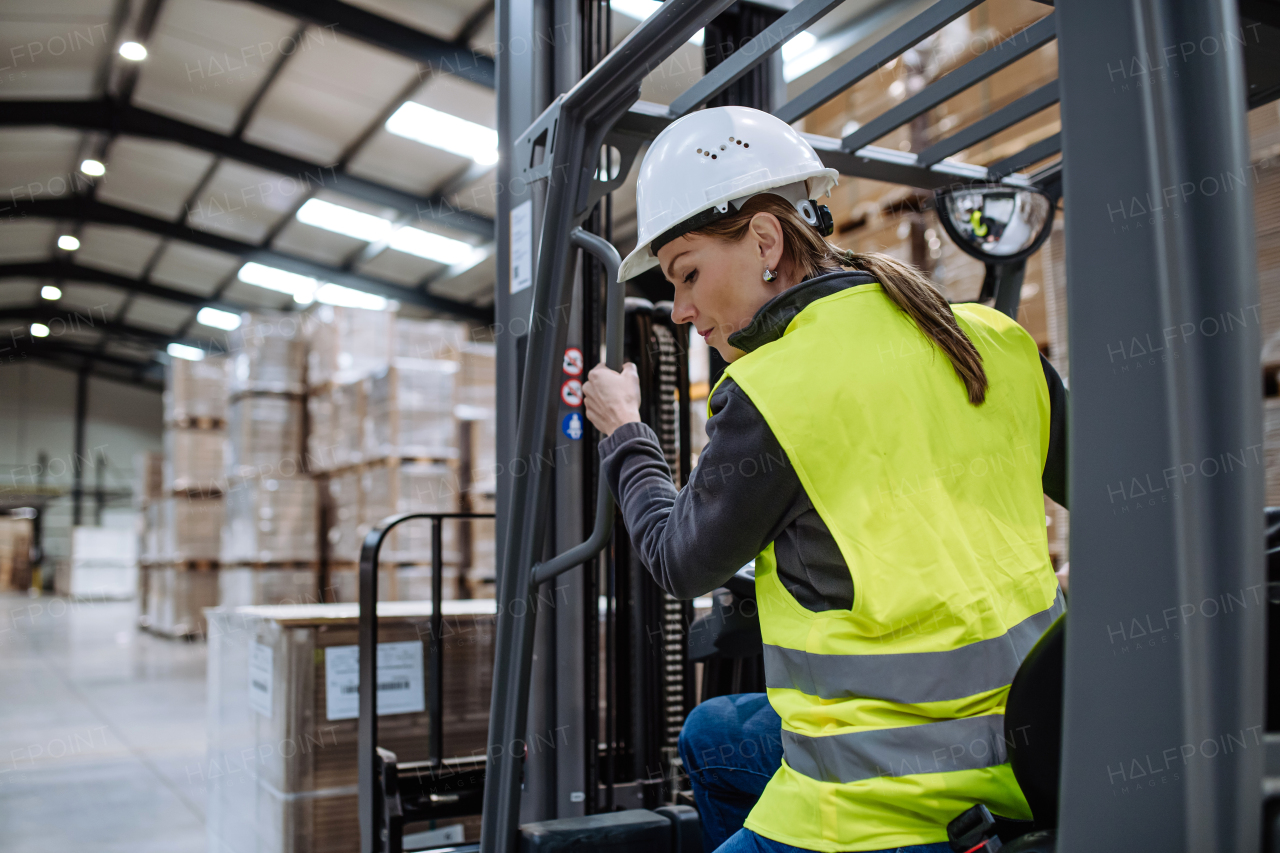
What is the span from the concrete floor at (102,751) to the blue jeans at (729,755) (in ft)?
10.5

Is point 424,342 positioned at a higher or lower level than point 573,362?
higher

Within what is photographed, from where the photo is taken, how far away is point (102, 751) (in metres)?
5.51

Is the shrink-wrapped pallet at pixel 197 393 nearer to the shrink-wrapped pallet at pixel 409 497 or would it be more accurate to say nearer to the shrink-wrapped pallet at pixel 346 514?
the shrink-wrapped pallet at pixel 346 514

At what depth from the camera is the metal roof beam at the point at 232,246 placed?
44.5ft

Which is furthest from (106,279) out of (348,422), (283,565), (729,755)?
(729,755)

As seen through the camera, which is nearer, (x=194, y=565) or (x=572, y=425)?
(x=572, y=425)

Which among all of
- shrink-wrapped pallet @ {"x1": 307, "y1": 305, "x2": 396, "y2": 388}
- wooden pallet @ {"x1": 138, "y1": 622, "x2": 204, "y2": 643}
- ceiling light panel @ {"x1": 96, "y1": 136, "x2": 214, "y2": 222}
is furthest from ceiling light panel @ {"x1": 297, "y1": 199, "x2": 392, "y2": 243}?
wooden pallet @ {"x1": 138, "y1": 622, "x2": 204, "y2": 643}

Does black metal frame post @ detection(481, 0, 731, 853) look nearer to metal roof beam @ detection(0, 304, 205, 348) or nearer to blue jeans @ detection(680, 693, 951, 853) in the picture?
blue jeans @ detection(680, 693, 951, 853)

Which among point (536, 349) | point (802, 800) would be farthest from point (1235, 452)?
point (536, 349)

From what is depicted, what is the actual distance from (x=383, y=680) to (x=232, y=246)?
13.0 metres

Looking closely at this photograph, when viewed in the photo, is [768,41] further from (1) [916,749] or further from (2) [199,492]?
(2) [199,492]

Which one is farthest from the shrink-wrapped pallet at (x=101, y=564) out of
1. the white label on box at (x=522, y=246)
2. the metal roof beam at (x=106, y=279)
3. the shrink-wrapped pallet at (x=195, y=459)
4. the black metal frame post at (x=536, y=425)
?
the black metal frame post at (x=536, y=425)

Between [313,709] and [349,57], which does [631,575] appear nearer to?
[313,709]

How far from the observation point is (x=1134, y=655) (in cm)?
71
